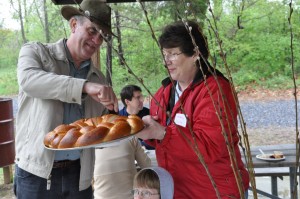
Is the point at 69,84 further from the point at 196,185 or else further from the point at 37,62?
the point at 196,185

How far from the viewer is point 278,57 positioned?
11492mm

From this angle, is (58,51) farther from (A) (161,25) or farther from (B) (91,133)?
(A) (161,25)

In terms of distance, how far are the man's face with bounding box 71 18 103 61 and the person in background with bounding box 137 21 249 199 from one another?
0.97 feet

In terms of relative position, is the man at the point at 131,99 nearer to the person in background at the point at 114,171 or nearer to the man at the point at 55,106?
the person in background at the point at 114,171

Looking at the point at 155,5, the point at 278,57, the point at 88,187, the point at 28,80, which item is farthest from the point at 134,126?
the point at 278,57

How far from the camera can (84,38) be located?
1.74 metres

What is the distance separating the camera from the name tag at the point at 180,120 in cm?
155

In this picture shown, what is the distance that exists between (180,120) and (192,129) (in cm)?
9

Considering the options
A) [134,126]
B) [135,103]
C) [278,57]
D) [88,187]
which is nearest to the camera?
[134,126]

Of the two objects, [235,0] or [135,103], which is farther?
[235,0]

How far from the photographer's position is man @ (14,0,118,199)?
158 centimetres

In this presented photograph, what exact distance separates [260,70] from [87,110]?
1131 cm

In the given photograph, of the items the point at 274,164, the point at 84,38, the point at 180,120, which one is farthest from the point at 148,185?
the point at 274,164

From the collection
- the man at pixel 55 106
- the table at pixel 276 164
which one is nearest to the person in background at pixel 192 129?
the man at pixel 55 106
